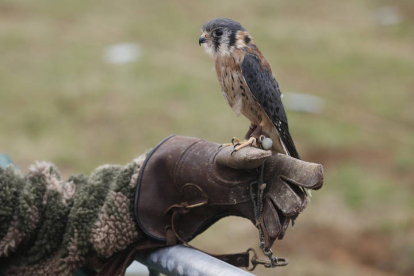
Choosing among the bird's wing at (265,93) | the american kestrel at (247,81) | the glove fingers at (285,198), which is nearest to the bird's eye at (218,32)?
the american kestrel at (247,81)

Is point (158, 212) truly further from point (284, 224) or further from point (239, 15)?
point (239, 15)

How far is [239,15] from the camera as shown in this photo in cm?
1378

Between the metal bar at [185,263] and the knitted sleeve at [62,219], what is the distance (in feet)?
0.39

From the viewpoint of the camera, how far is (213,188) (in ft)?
5.99

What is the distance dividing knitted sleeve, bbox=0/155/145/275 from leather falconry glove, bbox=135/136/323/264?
2.7 inches

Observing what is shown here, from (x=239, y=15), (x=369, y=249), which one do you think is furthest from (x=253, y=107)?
(x=239, y=15)

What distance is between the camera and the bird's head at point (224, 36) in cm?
233

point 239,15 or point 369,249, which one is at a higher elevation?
point 239,15

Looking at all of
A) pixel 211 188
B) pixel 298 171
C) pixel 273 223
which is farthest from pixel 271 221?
pixel 211 188

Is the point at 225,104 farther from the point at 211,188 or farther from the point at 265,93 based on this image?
the point at 211,188

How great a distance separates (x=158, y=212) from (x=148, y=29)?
1065 cm

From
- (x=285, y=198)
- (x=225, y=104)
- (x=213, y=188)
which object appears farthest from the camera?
(x=225, y=104)

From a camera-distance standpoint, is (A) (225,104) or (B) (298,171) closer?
(B) (298,171)

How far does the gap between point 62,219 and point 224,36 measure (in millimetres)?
1027
